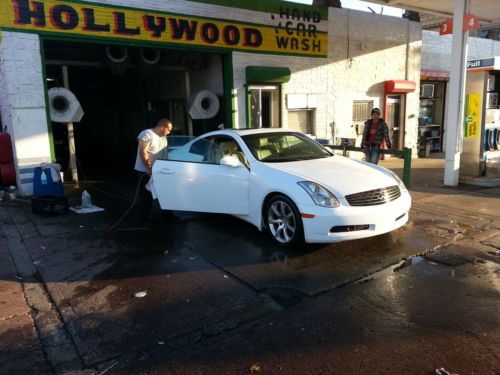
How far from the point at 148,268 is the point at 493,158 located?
1057 centimetres

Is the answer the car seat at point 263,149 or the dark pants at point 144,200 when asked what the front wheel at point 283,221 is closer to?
the car seat at point 263,149

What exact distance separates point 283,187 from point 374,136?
472 cm

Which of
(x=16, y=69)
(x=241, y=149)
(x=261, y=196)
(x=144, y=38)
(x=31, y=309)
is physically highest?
(x=144, y=38)

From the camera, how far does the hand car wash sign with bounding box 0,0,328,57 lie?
26.4ft

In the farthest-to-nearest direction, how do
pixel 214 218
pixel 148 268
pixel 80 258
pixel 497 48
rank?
1. pixel 497 48
2. pixel 214 218
3. pixel 80 258
4. pixel 148 268

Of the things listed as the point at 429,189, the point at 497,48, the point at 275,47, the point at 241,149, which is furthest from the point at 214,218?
the point at 497,48

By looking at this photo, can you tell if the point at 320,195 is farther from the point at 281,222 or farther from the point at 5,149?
the point at 5,149

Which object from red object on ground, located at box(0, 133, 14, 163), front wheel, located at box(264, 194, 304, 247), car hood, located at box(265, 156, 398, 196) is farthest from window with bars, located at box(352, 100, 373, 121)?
red object on ground, located at box(0, 133, 14, 163)

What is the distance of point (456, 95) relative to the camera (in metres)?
8.68

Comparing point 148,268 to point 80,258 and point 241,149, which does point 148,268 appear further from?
point 241,149

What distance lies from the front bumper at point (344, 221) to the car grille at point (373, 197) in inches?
2.4

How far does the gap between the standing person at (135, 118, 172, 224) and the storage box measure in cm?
161

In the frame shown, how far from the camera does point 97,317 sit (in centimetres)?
367

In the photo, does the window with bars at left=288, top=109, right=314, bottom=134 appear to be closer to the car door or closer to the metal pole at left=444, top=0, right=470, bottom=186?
the metal pole at left=444, top=0, right=470, bottom=186
